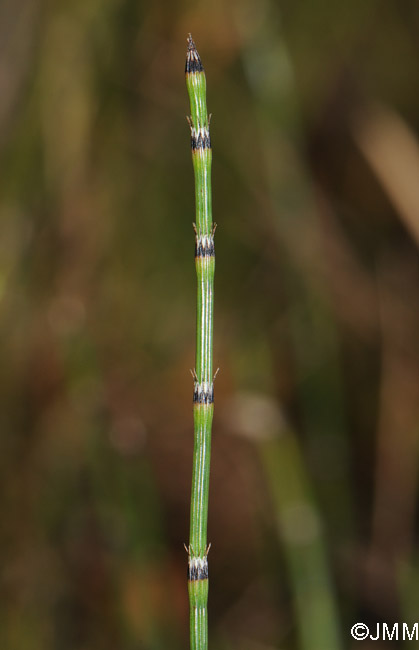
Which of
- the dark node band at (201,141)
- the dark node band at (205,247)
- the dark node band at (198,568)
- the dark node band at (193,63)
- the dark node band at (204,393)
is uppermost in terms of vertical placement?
the dark node band at (193,63)

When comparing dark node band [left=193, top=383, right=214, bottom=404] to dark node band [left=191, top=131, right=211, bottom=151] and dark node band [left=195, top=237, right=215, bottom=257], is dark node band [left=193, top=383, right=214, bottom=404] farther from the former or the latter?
dark node band [left=191, top=131, right=211, bottom=151]

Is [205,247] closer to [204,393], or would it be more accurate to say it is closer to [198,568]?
[204,393]

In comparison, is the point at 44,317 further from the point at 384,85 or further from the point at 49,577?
the point at 384,85

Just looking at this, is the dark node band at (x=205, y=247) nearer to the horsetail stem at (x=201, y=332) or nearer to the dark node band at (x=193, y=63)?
the horsetail stem at (x=201, y=332)

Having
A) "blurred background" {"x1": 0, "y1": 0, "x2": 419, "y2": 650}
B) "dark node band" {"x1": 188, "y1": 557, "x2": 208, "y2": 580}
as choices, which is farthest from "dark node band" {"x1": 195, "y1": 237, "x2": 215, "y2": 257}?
"blurred background" {"x1": 0, "y1": 0, "x2": 419, "y2": 650}

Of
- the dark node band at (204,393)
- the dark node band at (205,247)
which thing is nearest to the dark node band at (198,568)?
the dark node band at (204,393)

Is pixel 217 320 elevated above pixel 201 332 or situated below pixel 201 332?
above

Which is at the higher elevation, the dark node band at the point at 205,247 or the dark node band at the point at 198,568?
the dark node band at the point at 205,247

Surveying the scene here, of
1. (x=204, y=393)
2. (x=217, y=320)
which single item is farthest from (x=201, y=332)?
(x=217, y=320)
